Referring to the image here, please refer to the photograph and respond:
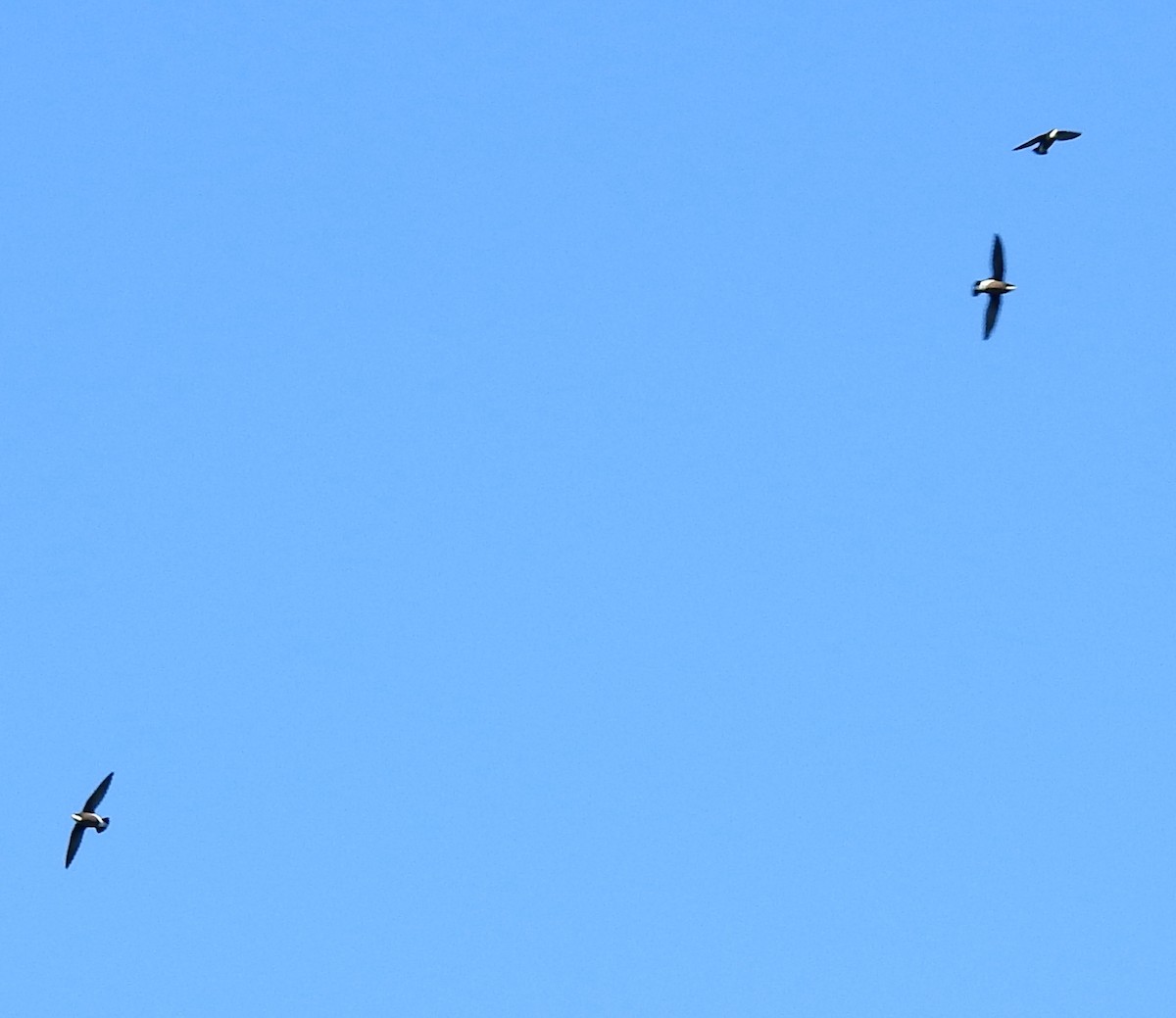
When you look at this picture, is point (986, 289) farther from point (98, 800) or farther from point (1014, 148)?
point (98, 800)

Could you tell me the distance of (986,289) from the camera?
355 ft

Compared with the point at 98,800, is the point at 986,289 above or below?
above

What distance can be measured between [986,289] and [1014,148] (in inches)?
265

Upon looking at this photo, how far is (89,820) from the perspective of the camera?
110m

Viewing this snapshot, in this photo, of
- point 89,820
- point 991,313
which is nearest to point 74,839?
point 89,820

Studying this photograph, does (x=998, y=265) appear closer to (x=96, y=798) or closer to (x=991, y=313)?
(x=991, y=313)

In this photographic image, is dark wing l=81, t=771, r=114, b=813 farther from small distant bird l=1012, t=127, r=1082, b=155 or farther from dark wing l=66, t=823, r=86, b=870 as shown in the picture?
small distant bird l=1012, t=127, r=1082, b=155

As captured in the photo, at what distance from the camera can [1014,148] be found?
338 feet

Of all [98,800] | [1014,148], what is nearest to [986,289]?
[1014,148]

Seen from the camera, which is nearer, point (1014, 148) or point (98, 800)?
point (1014, 148)

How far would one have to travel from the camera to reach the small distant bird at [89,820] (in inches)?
4328

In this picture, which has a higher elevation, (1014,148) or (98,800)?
(1014,148)

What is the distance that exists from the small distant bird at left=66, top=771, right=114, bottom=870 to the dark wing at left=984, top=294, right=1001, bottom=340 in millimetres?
34426

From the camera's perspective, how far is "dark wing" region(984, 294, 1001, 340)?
10656cm
